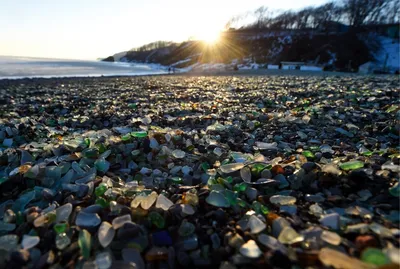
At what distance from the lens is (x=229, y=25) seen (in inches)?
3551

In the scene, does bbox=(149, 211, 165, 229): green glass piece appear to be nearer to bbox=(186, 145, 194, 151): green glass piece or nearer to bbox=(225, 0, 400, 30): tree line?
bbox=(186, 145, 194, 151): green glass piece

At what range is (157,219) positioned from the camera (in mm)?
1176

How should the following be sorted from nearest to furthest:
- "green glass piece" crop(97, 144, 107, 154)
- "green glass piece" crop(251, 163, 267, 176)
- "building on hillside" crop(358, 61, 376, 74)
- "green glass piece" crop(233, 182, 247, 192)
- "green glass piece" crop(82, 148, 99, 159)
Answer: "green glass piece" crop(233, 182, 247, 192) → "green glass piece" crop(251, 163, 267, 176) → "green glass piece" crop(82, 148, 99, 159) → "green glass piece" crop(97, 144, 107, 154) → "building on hillside" crop(358, 61, 376, 74)

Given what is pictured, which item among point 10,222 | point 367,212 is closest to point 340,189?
point 367,212

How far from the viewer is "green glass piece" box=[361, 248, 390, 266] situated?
0.75m

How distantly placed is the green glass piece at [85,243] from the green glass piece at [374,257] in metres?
0.96

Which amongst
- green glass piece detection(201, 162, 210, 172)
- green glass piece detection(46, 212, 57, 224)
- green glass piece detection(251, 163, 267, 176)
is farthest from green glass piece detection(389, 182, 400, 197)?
green glass piece detection(46, 212, 57, 224)

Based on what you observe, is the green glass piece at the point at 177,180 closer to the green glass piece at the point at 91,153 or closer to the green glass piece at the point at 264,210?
the green glass piece at the point at 264,210

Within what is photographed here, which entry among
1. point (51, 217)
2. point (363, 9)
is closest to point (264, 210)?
point (51, 217)

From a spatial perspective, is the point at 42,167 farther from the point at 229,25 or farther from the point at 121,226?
the point at 229,25

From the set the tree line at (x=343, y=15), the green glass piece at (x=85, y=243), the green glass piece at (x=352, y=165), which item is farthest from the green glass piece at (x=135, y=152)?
the tree line at (x=343, y=15)

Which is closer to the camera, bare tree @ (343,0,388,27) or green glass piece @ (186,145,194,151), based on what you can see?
green glass piece @ (186,145,194,151)

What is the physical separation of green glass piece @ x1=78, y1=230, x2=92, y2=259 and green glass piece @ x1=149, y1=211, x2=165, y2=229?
0.26 meters

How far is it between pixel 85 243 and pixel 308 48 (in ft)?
193
